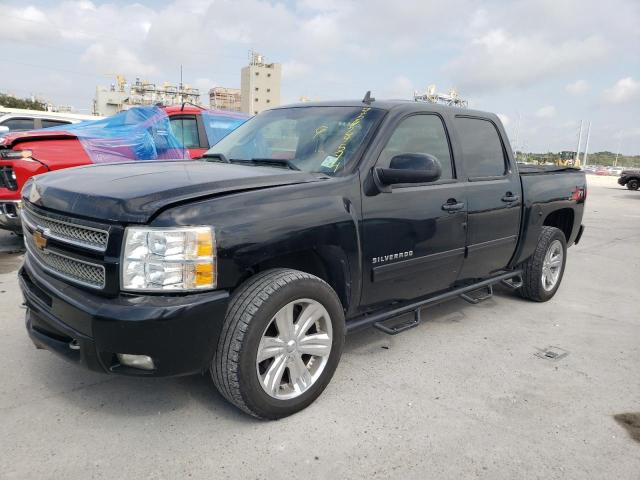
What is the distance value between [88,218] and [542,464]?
2483 millimetres

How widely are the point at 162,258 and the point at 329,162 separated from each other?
1.29 m

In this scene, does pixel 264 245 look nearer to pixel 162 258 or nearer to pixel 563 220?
pixel 162 258

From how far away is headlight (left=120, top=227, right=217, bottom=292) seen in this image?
2320 millimetres

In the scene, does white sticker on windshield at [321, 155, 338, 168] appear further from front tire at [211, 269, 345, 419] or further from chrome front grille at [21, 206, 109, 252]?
chrome front grille at [21, 206, 109, 252]

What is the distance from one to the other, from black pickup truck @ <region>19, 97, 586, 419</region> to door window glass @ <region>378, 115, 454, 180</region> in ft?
0.04

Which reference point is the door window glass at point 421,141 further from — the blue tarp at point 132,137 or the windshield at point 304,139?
the blue tarp at point 132,137

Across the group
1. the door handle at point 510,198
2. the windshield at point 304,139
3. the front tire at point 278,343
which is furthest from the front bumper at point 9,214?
the door handle at point 510,198

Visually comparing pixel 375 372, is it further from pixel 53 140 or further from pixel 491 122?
pixel 53 140

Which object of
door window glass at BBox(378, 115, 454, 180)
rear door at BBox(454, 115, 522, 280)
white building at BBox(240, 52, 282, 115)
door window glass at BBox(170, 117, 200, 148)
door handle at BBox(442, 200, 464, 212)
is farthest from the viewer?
white building at BBox(240, 52, 282, 115)

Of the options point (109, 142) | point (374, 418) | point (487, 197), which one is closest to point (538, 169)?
point (487, 197)

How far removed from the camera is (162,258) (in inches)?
91.5

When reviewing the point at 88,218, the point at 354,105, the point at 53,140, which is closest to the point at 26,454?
the point at 88,218

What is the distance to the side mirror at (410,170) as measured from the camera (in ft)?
9.97

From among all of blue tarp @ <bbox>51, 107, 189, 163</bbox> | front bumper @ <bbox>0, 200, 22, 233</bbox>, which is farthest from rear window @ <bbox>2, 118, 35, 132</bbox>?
front bumper @ <bbox>0, 200, 22, 233</bbox>
